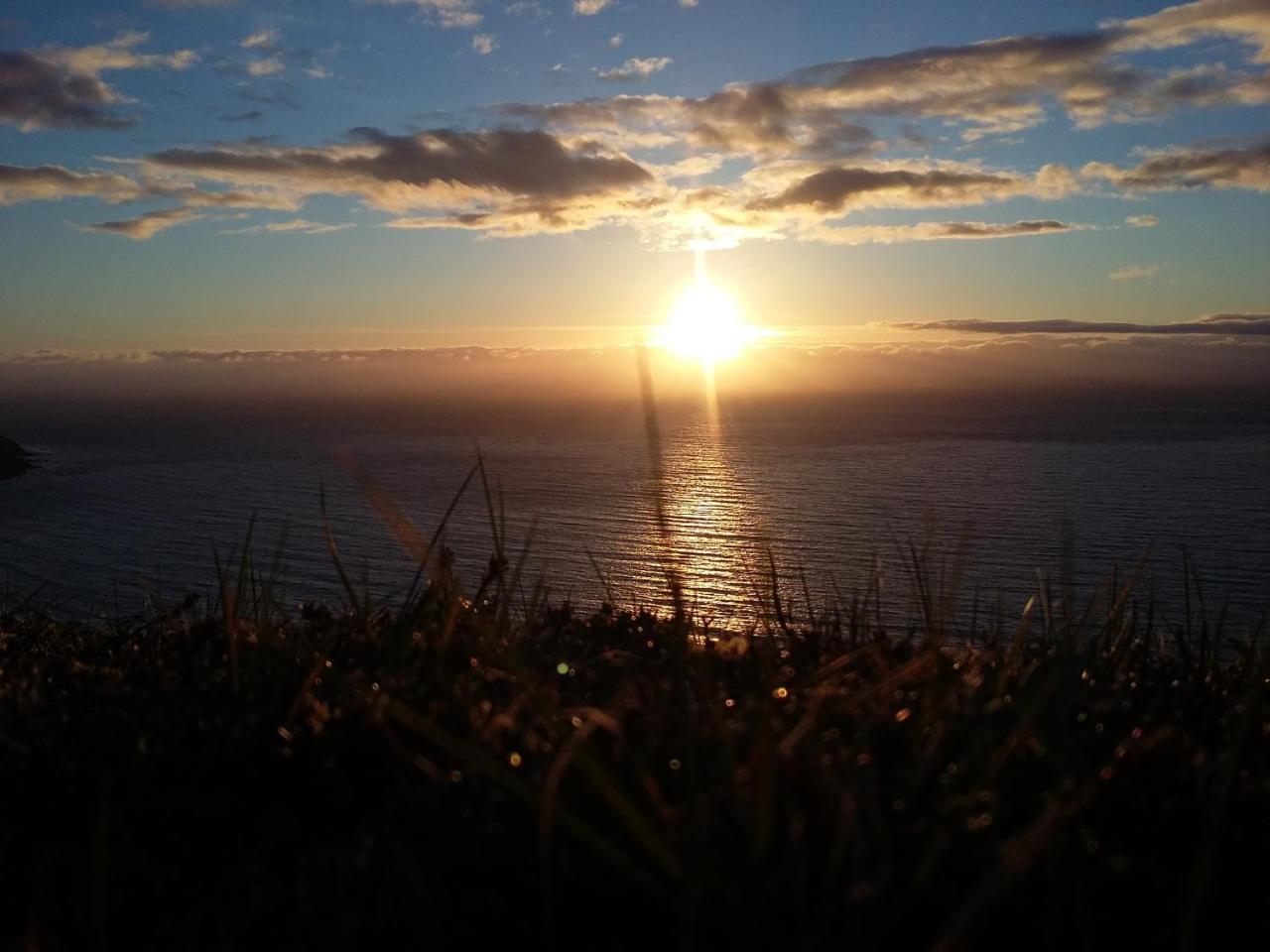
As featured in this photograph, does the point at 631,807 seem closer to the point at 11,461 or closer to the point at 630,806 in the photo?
the point at 630,806

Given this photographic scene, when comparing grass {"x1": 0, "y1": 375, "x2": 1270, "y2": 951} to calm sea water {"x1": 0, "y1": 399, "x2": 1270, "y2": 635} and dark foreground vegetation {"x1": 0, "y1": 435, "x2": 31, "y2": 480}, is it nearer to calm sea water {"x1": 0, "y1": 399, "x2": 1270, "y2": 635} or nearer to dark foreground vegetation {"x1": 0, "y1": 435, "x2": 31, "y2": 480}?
calm sea water {"x1": 0, "y1": 399, "x2": 1270, "y2": 635}

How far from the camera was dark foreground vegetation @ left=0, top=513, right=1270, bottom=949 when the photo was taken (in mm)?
2645

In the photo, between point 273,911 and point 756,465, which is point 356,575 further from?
point 756,465

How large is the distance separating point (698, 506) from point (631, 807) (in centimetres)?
7343

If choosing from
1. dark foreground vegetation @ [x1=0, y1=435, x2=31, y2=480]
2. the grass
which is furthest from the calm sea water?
the grass

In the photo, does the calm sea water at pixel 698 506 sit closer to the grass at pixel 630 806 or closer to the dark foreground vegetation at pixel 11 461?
the dark foreground vegetation at pixel 11 461

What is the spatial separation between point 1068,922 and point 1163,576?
4729cm

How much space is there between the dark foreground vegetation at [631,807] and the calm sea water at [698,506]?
7221 millimetres

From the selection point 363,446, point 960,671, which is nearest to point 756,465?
point 363,446

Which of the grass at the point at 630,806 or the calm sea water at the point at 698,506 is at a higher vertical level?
the grass at the point at 630,806

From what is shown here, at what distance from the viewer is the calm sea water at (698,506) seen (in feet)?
155

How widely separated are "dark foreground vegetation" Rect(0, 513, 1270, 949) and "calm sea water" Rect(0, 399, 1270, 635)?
7.22 m

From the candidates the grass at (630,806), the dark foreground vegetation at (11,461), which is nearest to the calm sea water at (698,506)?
the dark foreground vegetation at (11,461)

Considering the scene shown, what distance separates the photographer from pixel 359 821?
3289 mm
